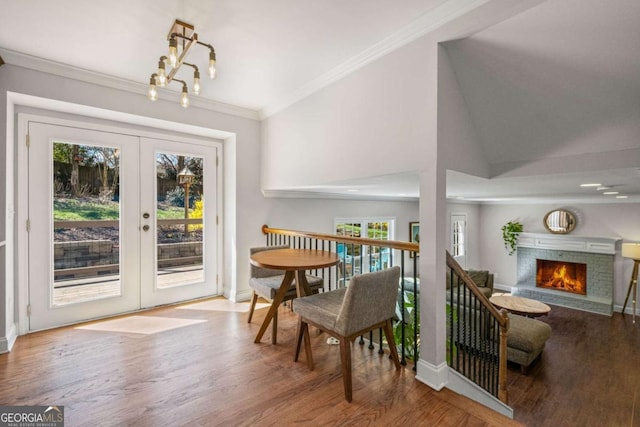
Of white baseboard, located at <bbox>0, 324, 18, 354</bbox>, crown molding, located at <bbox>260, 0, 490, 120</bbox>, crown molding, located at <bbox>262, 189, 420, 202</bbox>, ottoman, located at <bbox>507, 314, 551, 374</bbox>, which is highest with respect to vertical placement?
crown molding, located at <bbox>260, 0, 490, 120</bbox>

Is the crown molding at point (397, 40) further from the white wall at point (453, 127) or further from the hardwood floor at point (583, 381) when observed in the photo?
the hardwood floor at point (583, 381)

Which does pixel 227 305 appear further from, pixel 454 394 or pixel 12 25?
pixel 12 25

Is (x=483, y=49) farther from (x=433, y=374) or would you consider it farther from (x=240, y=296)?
(x=240, y=296)

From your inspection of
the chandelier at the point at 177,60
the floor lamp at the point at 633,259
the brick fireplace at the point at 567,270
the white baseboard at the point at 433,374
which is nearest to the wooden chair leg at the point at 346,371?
the white baseboard at the point at 433,374

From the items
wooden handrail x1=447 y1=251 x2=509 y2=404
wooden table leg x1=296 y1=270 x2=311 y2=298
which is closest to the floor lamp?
wooden handrail x1=447 y1=251 x2=509 y2=404

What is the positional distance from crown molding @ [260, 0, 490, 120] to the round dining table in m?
1.66

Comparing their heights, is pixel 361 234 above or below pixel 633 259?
above

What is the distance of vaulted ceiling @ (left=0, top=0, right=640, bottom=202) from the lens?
5.25 ft

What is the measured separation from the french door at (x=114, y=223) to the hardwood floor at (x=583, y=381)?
3.95 meters

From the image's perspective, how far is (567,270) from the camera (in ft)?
20.5

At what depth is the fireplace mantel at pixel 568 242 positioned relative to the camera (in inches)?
220

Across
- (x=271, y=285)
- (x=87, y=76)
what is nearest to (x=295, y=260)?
(x=271, y=285)

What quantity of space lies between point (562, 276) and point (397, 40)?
275 inches

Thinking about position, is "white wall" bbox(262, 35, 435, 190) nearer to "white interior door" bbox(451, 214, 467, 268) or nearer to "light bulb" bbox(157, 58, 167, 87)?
"light bulb" bbox(157, 58, 167, 87)
